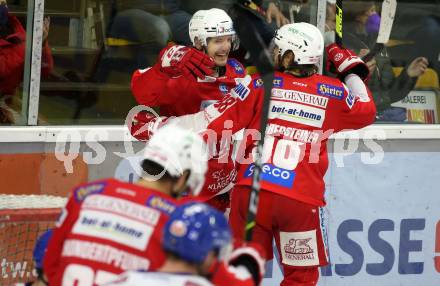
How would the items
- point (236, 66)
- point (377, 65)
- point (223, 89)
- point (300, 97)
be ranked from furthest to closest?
point (377, 65) < point (236, 66) < point (223, 89) < point (300, 97)

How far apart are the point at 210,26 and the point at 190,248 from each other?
109 inches

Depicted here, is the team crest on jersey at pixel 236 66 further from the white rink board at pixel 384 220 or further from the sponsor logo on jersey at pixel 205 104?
the white rink board at pixel 384 220

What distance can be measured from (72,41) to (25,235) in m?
1.59

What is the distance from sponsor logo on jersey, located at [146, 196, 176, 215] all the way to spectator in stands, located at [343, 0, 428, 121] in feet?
12.1

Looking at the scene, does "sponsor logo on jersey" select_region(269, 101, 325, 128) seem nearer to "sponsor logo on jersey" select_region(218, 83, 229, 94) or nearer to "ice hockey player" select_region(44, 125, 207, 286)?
"sponsor logo on jersey" select_region(218, 83, 229, 94)

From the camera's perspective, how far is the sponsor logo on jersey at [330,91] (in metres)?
5.72

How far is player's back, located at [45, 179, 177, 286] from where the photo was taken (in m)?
3.85

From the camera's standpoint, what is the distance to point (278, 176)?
5.76 m

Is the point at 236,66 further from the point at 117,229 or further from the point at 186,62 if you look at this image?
the point at 117,229

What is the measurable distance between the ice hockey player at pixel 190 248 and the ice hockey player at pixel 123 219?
0.24 m

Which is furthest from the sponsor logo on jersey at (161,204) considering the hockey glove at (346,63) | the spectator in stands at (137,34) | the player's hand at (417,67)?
the player's hand at (417,67)

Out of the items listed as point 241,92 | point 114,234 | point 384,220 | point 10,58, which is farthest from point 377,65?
point 114,234

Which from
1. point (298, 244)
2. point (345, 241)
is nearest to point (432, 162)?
point (345, 241)

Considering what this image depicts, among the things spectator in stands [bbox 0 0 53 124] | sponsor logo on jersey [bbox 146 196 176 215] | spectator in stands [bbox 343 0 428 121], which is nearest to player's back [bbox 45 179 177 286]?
sponsor logo on jersey [bbox 146 196 176 215]
